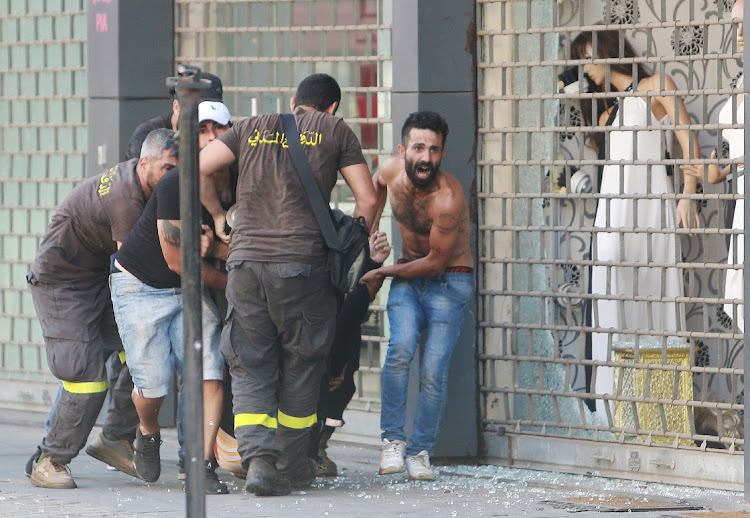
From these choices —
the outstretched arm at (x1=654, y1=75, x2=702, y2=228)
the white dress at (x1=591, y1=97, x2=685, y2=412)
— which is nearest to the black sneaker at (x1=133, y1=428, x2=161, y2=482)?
the white dress at (x1=591, y1=97, x2=685, y2=412)

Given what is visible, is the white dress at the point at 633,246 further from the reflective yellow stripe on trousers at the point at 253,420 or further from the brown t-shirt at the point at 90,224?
the brown t-shirt at the point at 90,224

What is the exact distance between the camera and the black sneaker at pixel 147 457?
26.6ft

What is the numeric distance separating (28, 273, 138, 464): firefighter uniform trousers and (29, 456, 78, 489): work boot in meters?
0.04

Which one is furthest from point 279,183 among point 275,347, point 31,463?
point 31,463

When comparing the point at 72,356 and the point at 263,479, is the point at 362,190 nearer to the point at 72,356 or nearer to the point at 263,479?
the point at 263,479

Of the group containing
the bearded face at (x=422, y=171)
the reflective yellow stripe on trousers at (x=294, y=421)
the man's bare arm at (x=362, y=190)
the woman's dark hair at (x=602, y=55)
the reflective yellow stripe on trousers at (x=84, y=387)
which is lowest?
the reflective yellow stripe on trousers at (x=294, y=421)

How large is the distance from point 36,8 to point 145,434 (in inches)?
166

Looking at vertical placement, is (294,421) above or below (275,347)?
below

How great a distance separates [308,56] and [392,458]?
276cm

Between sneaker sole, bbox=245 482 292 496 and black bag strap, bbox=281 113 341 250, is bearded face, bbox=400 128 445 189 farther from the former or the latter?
sneaker sole, bbox=245 482 292 496

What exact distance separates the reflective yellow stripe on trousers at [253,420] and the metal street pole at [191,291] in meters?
2.51

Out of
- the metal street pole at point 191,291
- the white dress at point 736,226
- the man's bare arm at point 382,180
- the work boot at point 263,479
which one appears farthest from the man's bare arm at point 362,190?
the metal street pole at point 191,291

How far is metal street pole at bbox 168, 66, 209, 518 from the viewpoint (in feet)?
16.8

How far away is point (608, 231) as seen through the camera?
8422mm
